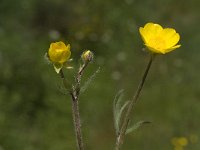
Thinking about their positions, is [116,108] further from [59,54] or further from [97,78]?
[97,78]

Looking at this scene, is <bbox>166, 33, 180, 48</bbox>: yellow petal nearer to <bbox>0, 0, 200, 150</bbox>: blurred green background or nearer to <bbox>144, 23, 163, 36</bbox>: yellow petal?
<bbox>144, 23, 163, 36</bbox>: yellow petal

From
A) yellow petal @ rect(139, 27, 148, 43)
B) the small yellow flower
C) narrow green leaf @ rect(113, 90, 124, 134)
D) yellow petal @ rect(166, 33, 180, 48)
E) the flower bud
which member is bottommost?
narrow green leaf @ rect(113, 90, 124, 134)

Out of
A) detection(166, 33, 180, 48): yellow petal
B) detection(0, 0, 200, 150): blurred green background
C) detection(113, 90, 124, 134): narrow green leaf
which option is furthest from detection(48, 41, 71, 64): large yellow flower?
detection(0, 0, 200, 150): blurred green background

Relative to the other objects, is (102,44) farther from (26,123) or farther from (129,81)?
(26,123)

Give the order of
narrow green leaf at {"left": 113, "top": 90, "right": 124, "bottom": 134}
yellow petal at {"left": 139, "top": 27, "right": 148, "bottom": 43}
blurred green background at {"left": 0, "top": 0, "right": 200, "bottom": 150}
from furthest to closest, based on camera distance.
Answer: blurred green background at {"left": 0, "top": 0, "right": 200, "bottom": 150} < yellow petal at {"left": 139, "top": 27, "right": 148, "bottom": 43} < narrow green leaf at {"left": 113, "top": 90, "right": 124, "bottom": 134}

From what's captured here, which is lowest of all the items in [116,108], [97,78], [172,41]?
[97,78]

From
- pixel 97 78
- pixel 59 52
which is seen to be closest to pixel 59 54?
pixel 59 52
